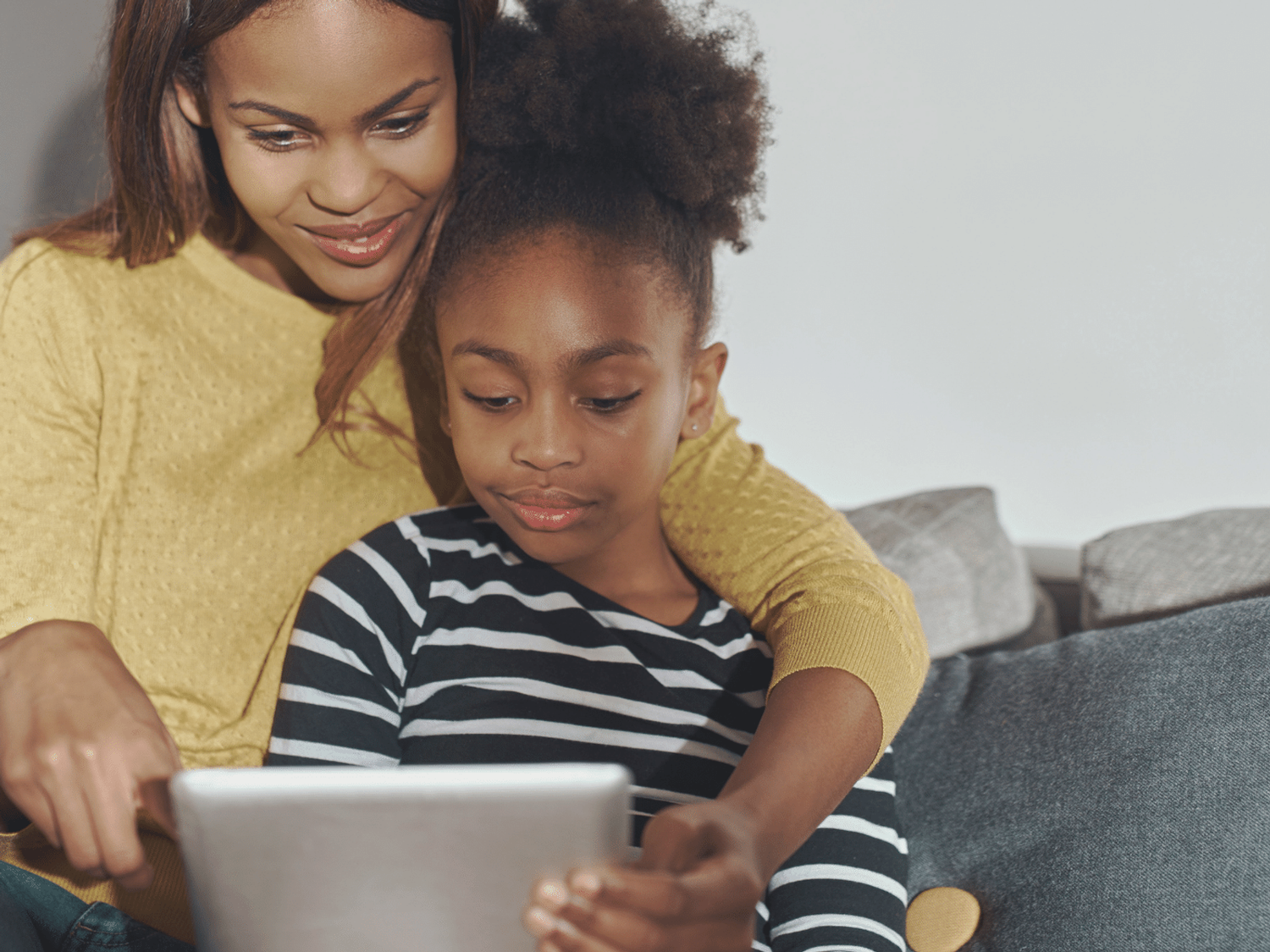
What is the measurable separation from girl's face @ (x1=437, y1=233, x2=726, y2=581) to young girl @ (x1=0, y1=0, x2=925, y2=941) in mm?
124

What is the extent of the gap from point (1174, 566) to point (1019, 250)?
23.4 inches

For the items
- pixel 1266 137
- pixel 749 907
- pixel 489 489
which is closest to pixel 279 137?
pixel 489 489

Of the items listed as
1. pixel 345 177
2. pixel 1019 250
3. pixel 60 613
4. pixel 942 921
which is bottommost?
pixel 942 921

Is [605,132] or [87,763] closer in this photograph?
[87,763]

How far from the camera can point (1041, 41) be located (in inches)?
59.2

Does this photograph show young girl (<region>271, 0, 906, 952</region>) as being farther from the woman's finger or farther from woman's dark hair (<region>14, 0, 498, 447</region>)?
the woman's finger

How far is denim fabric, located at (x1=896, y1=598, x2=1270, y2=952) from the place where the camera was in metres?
0.85

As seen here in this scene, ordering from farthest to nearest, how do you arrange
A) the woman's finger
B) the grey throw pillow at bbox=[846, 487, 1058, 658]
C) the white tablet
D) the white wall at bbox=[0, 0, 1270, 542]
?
the white wall at bbox=[0, 0, 1270, 542], the grey throw pillow at bbox=[846, 487, 1058, 658], the woman's finger, the white tablet

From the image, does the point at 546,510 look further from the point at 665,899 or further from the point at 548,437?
the point at 665,899

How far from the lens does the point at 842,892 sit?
0.81 m

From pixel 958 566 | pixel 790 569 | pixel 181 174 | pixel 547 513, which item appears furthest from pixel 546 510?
pixel 958 566

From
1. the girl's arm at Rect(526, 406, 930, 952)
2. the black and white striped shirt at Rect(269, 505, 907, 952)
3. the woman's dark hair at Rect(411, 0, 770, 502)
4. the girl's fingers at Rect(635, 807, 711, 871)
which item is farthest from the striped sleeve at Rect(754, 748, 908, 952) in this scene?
the woman's dark hair at Rect(411, 0, 770, 502)

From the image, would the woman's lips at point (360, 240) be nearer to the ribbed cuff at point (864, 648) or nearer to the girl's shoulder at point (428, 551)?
the girl's shoulder at point (428, 551)

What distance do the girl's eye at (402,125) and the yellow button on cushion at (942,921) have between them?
781mm
